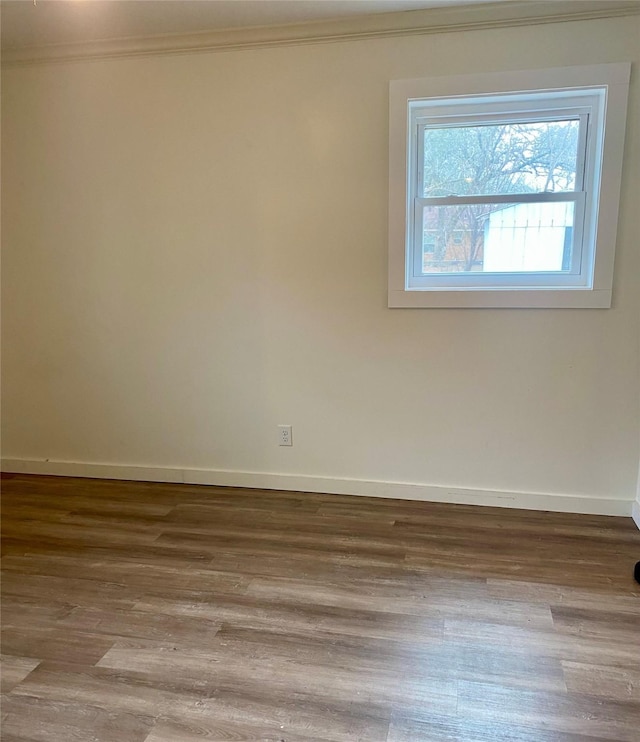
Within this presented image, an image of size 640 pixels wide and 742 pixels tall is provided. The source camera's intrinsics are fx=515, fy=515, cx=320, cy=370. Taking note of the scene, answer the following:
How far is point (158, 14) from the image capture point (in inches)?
94.2

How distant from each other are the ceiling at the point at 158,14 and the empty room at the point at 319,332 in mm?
16

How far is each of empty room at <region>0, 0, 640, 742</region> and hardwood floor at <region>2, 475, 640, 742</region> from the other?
0.02m

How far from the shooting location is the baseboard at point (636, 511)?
2.44 meters

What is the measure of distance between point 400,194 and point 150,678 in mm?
2214

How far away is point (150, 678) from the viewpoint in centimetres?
157

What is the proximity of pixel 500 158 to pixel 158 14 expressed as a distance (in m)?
1.74

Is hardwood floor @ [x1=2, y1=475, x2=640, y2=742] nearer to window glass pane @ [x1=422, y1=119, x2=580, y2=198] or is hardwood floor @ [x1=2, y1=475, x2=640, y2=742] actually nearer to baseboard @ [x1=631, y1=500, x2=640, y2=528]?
baseboard @ [x1=631, y1=500, x2=640, y2=528]

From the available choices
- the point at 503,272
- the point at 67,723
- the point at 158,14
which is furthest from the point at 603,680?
the point at 158,14

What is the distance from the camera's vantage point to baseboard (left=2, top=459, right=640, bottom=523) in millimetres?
2590

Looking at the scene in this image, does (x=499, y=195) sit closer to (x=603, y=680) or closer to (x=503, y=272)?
(x=503, y=272)

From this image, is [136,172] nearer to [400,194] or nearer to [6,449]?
[400,194]

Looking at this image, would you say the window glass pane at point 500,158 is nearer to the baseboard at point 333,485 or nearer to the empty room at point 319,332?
the empty room at point 319,332

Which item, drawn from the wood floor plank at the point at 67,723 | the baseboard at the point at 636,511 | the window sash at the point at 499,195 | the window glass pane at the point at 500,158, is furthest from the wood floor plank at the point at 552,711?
the window glass pane at the point at 500,158

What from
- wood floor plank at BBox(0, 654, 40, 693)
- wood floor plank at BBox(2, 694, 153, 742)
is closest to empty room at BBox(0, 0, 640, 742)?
wood floor plank at BBox(0, 654, 40, 693)
